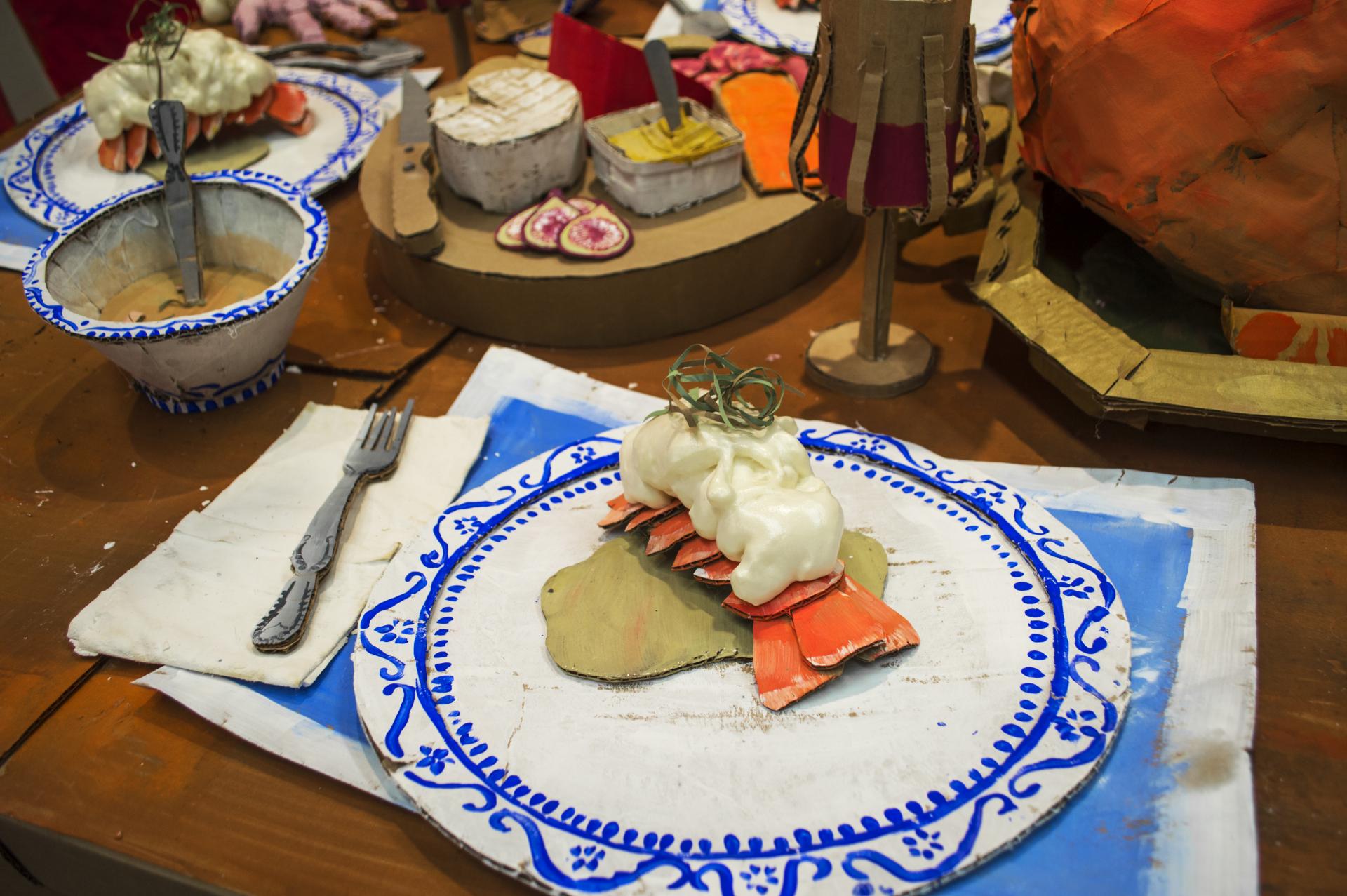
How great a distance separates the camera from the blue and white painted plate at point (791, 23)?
6.16ft

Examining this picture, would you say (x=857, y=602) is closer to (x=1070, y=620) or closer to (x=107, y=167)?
(x=1070, y=620)

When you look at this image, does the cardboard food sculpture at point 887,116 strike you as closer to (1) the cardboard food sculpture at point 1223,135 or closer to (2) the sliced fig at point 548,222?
(1) the cardboard food sculpture at point 1223,135

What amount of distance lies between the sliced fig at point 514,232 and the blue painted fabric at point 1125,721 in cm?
29

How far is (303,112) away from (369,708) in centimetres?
132

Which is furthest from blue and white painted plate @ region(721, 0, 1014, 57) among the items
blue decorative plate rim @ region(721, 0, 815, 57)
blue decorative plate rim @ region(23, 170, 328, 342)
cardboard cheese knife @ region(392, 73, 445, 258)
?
blue decorative plate rim @ region(23, 170, 328, 342)

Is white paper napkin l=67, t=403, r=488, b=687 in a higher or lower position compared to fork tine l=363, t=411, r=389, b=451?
lower

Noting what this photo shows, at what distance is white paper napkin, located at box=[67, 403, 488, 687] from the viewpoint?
38.5 inches

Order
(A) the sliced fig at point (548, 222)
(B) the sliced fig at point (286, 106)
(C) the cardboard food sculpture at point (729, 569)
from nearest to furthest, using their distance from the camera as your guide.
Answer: (C) the cardboard food sculpture at point (729, 569)
(A) the sliced fig at point (548, 222)
(B) the sliced fig at point (286, 106)

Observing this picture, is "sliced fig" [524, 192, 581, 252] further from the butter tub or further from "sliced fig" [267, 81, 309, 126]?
"sliced fig" [267, 81, 309, 126]

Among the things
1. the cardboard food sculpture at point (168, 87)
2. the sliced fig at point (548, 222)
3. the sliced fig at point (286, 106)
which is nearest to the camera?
the sliced fig at point (548, 222)


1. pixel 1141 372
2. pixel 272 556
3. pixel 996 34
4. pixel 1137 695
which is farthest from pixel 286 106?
pixel 1137 695

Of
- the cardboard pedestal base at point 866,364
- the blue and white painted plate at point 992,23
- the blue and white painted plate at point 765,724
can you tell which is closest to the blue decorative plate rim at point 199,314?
the blue and white painted plate at point 765,724

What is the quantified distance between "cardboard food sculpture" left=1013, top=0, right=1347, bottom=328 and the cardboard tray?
0.16ft

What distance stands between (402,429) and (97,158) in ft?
3.24
